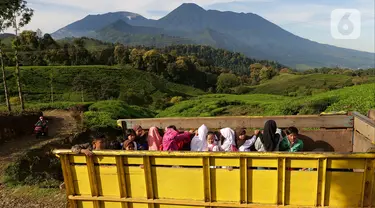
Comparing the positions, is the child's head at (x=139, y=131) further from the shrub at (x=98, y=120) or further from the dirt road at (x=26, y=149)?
the shrub at (x=98, y=120)

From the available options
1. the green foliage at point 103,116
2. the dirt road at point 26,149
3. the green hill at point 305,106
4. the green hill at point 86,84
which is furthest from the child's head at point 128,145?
the green hill at point 86,84

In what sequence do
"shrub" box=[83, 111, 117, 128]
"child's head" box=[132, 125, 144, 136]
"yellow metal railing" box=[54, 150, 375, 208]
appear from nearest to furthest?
"yellow metal railing" box=[54, 150, 375, 208], "child's head" box=[132, 125, 144, 136], "shrub" box=[83, 111, 117, 128]

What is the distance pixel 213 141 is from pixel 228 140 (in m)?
0.38

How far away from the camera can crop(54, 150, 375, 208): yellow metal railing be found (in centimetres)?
406

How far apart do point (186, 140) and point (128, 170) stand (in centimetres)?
138

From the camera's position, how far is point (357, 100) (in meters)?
16.8

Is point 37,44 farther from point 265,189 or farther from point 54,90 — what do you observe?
point 265,189

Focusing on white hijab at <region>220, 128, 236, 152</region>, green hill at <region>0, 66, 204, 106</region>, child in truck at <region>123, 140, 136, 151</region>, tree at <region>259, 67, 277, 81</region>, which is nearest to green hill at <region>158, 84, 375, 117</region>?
white hijab at <region>220, 128, 236, 152</region>

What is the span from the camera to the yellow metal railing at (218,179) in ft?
13.3

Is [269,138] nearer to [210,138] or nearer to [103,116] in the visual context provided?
[210,138]

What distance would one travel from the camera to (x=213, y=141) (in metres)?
5.48

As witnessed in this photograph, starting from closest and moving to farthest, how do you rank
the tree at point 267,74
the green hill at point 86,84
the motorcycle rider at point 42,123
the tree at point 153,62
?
the motorcycle rider at point 42,123, the green hill at point 86,84, the tree at point 153,62, the tree at point 267,74

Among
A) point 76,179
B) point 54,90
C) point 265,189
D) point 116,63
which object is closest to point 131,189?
point 76,179

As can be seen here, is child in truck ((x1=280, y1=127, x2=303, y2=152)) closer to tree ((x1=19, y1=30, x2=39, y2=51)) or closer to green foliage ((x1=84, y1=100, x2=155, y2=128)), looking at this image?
green foliage ((x1=84, y1=100, x2=155, y2=128))
